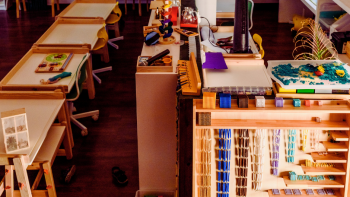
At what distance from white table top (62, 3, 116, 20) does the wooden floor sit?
0.75m

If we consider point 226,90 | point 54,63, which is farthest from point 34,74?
point 226,90

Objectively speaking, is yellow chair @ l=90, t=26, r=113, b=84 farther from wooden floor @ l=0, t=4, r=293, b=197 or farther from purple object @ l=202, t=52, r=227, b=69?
purple object @ l=202, t=52, r=227, b=69

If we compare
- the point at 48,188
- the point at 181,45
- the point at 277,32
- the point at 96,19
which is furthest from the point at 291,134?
the point at 277,32

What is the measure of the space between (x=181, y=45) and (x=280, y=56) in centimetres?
318

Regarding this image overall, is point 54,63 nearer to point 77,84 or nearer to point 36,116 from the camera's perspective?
point 77,84

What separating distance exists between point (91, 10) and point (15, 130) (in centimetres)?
395

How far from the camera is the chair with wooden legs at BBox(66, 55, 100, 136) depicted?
167 inches

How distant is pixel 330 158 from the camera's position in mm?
2625

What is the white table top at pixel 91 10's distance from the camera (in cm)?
627

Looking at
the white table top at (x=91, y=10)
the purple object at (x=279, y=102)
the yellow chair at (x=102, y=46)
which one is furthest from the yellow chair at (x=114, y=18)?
the purple object at (x=279, y=102)

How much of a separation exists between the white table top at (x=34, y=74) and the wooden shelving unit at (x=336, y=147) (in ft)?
8.19

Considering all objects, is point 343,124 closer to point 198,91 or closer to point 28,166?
point 198,91

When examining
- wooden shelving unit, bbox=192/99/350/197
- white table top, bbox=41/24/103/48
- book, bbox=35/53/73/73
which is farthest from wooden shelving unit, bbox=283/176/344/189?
white table top, bbox=41/24/103/48

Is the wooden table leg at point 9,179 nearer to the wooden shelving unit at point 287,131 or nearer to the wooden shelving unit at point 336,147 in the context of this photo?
the wooden shelving unit at point 287,131
